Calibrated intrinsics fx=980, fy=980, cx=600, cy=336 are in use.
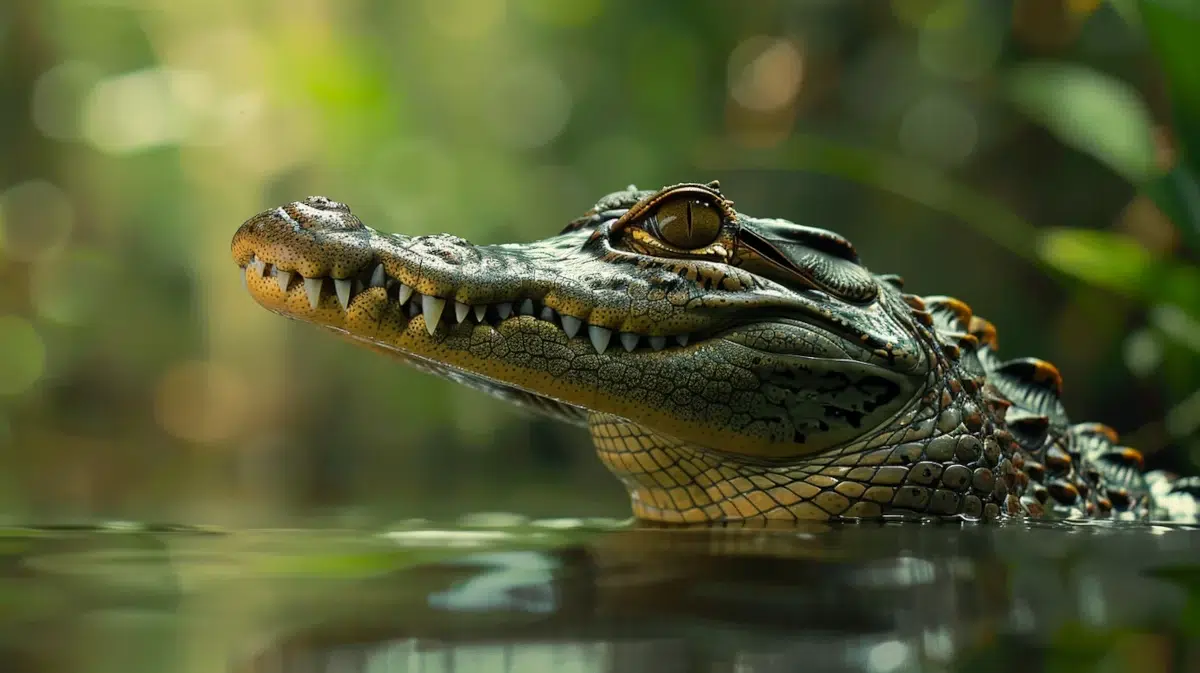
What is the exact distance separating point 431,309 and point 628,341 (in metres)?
0.43

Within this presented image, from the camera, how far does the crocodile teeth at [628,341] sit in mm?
2111

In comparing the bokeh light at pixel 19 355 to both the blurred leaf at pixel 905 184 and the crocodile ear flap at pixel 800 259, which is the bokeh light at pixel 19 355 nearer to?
the blurred leaf at pixel 905 184

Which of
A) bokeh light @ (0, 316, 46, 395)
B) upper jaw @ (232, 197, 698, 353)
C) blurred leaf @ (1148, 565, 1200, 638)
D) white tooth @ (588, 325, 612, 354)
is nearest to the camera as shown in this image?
blurred leaf @ (1148, 565, 1200, 638)

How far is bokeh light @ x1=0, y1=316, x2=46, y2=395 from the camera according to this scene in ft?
38.7

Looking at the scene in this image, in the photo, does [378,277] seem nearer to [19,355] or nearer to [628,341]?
[628,341]

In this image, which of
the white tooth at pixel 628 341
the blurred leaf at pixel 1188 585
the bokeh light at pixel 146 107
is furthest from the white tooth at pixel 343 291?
the bokeh light at pixel 146 107

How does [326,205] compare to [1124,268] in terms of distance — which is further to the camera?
[1124,268]

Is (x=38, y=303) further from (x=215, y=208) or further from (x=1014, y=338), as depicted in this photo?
(x=1014, y=338)

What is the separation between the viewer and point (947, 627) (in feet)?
3.63

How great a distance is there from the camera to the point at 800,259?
2.29 meters

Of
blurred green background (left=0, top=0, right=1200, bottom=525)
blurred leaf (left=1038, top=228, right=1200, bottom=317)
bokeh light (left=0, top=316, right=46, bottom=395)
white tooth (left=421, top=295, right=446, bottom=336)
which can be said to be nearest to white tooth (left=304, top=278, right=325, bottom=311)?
white tooth (left=421, top=295, right=446, bottom=336)

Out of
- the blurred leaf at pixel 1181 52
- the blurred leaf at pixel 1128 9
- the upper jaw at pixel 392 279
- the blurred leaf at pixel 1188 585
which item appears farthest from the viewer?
the blurred leaf at pixel 1128 9

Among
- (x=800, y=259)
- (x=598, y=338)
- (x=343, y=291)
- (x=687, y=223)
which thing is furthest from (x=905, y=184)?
(x=343, y=291)

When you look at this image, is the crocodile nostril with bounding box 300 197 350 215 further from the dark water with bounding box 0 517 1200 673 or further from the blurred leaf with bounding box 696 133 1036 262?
the blurred leaf with bounding box 696 133 1036 262
